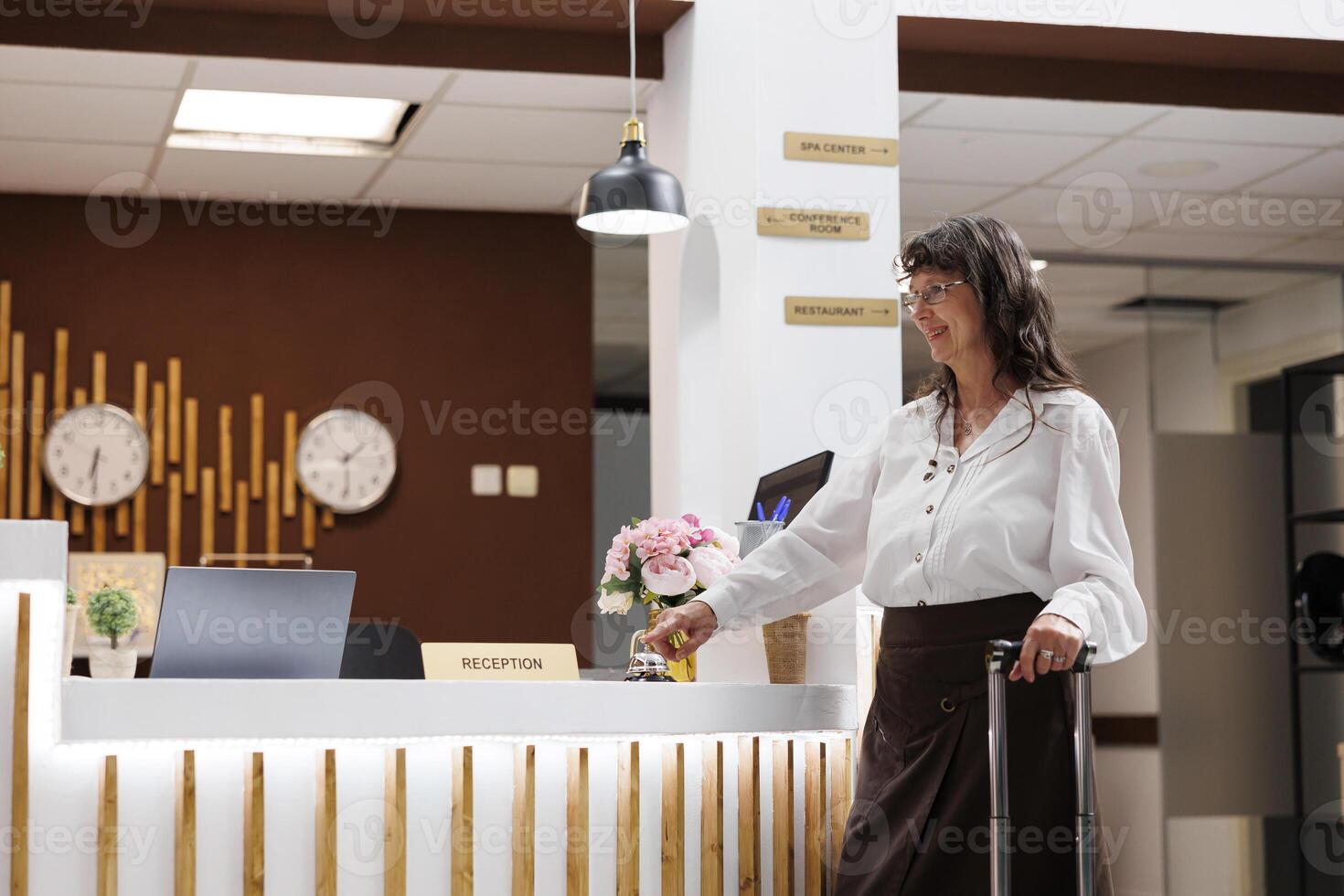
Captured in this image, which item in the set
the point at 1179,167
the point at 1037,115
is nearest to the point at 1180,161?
the point at 1179,167

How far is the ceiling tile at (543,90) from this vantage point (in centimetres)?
485

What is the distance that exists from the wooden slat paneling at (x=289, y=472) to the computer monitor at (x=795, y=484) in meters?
3.25

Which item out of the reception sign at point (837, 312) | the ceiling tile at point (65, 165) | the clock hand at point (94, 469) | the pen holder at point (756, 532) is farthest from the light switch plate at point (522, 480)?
the pen holder at point (756, 532)

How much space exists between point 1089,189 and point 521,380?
101 inches

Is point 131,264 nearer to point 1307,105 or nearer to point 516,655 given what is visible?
point 516,655

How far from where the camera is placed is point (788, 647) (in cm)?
316

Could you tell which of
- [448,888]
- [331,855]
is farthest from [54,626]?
[448,888]

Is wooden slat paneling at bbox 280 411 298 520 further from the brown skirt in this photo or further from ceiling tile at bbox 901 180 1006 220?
the brown skirt

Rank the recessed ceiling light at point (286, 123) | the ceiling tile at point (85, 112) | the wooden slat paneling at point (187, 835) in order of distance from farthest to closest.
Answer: the recessed ceiling light at point (286, 123) → the ceiling tile at point (85, 112) → the wooden slat paneling at point (187, 835)

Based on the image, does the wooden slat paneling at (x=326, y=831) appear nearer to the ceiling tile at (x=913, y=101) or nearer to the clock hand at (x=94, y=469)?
the ceiling tile at (x=913, y=101)

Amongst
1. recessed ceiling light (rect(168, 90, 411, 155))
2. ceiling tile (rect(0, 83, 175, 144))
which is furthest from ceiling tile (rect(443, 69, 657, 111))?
ceiling tile (rect(0, 83, 175, 144))

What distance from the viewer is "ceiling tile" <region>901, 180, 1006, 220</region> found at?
6.29 meters

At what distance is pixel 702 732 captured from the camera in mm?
2795

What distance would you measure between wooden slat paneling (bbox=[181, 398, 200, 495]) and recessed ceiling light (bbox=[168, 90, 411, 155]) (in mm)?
1200
